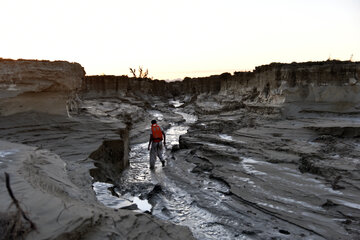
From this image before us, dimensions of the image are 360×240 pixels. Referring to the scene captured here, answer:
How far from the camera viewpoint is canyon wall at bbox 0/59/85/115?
20.3 ft

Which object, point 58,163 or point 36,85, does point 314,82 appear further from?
point 58,163

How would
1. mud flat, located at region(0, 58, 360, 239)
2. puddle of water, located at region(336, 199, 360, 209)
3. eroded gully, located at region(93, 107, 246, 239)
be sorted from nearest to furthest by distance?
mud flat, located at region(0, 58, 360, 239) → eroded gully, located at region(93, 107, 246, 239) → puddle of water, located at region(336, 199, 360, 209)

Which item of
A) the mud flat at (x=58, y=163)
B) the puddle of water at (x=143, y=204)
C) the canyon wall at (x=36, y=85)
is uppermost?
the canyon wall at (x=36, y=85)

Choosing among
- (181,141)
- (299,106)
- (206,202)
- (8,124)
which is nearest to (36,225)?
(206,202)

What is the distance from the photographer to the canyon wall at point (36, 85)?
20.3 feet

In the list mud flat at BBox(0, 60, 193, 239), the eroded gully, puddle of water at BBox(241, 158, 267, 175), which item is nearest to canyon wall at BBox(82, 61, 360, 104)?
puddle of water at BBox(241, 158, 267, 175)

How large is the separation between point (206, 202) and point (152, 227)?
6.86 feet

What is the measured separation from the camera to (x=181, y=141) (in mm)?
8680

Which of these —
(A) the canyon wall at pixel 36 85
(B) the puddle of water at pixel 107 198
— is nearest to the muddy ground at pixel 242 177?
(B) the puddle of water at pixel 107 198

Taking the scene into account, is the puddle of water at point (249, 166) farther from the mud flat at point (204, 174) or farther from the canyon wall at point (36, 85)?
the canyon wall at point (36, 85)

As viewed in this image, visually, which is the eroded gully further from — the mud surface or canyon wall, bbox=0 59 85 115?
canyon wall, bbox=0 59 85 115

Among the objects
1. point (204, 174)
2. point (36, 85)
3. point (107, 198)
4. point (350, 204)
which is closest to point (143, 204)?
point (107, 198)

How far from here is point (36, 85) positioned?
6.47 meters

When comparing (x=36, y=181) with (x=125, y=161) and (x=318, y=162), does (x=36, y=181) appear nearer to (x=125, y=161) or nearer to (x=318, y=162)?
(x=125, y=161)
